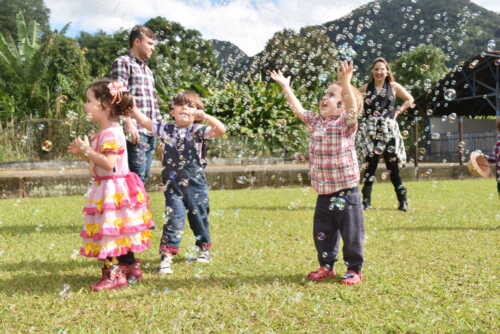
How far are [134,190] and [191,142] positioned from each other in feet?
2.18

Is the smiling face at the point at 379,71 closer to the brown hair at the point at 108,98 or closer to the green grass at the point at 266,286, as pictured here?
the green grass at the point at 266,286

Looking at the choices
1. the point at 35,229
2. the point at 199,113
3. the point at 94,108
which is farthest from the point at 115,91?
the point at 35,229

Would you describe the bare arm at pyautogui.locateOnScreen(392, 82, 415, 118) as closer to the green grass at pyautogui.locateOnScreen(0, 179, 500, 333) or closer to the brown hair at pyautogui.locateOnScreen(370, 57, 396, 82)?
the brown hair at pyautogui.locateOnScreen(370, 57, 396, 82)

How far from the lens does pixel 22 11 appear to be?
57.5 metres

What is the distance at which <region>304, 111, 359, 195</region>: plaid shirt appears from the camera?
3.22m

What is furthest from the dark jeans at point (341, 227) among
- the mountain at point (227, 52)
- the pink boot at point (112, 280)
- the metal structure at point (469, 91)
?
the metal structure at point (469, 91)

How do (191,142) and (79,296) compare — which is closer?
(79,296)

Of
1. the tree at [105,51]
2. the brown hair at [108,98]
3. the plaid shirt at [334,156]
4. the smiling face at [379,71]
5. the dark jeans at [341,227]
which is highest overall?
the tree at [105,51]

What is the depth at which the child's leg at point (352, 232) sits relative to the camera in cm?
323

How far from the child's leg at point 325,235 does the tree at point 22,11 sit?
56122 mm

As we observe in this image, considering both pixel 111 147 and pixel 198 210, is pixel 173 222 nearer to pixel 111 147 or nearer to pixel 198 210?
pixel 198 210

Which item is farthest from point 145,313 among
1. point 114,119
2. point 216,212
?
point 216,212

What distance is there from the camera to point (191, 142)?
3617mm

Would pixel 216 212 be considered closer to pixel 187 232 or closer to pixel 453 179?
pixel 187 232
